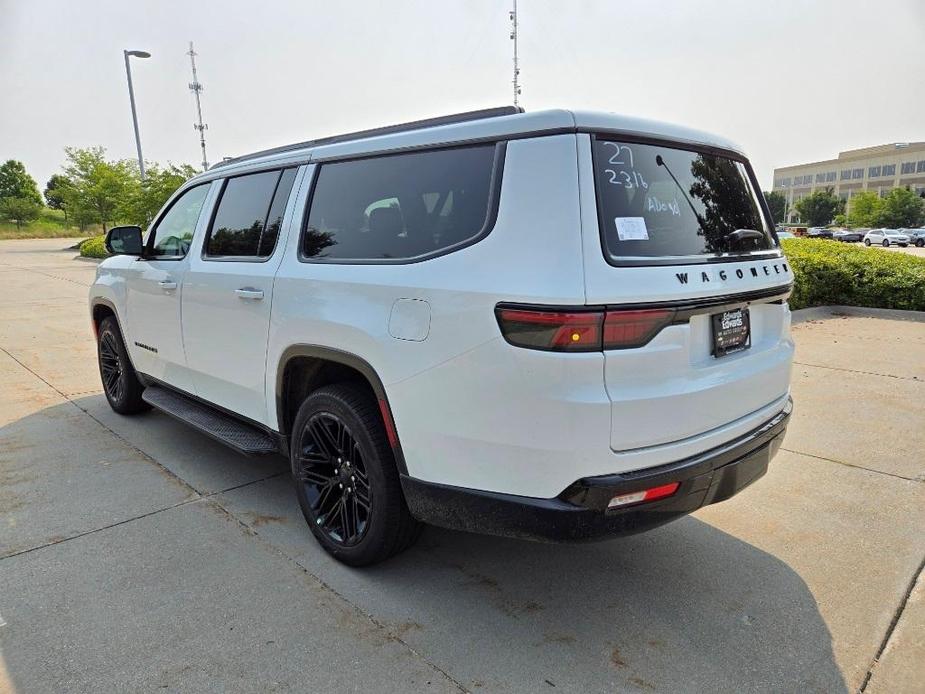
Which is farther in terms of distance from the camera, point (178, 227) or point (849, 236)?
point (849, 236)

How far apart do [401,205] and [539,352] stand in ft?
3.38

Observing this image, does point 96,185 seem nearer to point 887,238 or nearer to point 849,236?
point 887,238

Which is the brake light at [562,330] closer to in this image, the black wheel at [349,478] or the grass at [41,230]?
the black wheel at [349,478]

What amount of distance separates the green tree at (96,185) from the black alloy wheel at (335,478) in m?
34.5

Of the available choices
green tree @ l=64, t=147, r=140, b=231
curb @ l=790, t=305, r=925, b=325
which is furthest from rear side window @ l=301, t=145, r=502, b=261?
green tree @ l=64, t=147, r=140, b=231

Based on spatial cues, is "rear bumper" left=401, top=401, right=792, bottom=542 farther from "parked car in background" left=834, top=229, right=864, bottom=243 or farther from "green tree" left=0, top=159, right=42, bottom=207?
"green tree" left=0, top=159, right=42, bottom=207

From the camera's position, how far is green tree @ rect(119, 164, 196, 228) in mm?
24766

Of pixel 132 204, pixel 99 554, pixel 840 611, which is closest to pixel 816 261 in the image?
pixel 840 611

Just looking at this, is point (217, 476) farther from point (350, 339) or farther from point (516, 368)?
point (516, 368)

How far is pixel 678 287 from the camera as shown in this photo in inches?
84.4

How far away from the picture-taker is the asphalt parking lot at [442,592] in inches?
89.2

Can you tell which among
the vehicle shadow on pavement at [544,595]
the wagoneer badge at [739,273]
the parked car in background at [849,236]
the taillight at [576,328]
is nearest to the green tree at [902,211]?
the parked car in background at [849,236]

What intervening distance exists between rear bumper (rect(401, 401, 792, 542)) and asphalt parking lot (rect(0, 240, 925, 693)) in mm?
529

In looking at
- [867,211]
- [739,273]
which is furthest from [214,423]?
[867,211]
